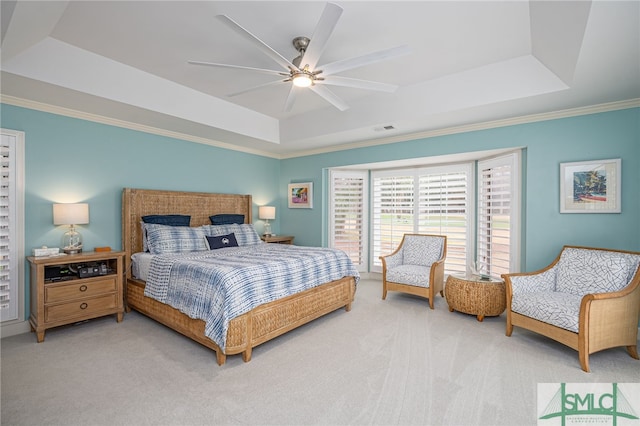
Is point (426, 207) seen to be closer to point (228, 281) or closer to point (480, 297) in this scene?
point (480, 297)

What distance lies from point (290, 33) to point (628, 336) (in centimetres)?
414

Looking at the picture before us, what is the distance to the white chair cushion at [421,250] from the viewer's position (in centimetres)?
473

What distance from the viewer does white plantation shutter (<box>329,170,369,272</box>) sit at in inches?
237

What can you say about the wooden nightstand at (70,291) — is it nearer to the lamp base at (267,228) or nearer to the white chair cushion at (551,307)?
the lamp base at (267,228)

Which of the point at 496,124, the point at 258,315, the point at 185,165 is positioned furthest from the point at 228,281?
the point at 496,124

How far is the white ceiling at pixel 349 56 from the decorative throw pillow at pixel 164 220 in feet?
4.36

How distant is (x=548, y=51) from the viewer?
2.74 metres

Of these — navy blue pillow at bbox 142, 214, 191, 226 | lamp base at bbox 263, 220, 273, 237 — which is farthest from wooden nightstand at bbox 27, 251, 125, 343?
lamp base at bbox 263, 220, 273, 237

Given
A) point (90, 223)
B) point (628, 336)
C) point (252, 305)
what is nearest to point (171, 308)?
point (252, 305)

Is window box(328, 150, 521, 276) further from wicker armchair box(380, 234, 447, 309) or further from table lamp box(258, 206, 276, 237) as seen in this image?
table lamp box(258, 206, 276, 237)

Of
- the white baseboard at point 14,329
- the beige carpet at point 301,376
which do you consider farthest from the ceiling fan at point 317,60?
the white baseboard at point 14,329

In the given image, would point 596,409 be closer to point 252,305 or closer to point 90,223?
point 252,305

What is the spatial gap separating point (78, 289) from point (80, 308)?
0.21 meters

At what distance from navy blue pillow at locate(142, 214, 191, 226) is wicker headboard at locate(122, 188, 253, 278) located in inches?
5.4
